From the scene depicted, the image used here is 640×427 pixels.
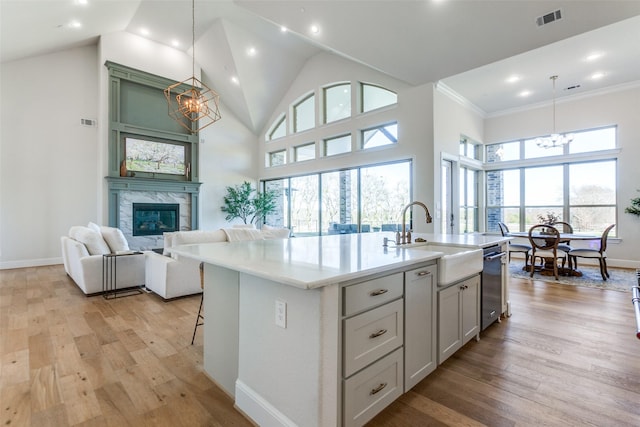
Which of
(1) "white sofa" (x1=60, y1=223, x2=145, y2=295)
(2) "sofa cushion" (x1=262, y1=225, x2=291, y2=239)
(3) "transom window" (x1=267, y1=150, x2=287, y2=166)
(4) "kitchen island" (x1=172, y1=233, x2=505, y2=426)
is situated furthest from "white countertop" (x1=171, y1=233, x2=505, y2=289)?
(3) "transom window" (x1=267, y1=150, x2=287, y2=166)

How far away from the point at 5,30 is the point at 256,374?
6.97 m

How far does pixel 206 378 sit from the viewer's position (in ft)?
6.93

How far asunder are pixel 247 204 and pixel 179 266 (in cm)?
517

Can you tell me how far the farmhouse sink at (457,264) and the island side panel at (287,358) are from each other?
111 centimetres

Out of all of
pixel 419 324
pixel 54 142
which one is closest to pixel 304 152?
pixel 54 142

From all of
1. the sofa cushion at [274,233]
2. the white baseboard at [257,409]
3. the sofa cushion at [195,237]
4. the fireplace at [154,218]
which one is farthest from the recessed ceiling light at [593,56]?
the fireplace at [154,218]

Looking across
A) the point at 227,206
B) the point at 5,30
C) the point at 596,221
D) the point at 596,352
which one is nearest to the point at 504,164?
the point at 596,221

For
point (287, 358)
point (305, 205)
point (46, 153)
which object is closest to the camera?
point (287, 358)

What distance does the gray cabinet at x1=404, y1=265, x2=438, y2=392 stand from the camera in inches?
71.2

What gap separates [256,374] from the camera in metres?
1.66

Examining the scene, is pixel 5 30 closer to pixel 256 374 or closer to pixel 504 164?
pixel 256 374

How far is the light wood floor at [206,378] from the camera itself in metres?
1.72

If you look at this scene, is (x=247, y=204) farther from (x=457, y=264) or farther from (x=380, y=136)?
(x=457, y=264)

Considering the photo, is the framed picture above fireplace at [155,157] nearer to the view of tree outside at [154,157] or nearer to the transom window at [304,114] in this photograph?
the view of tree outside at [154,157]
